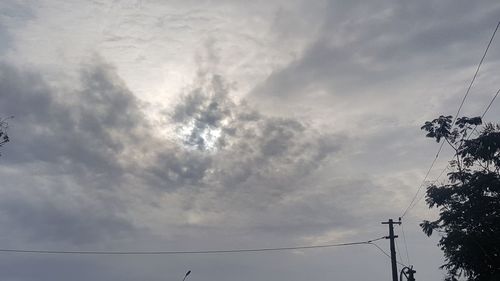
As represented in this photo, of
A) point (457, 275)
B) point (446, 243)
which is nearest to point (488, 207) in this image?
point (446, 243)

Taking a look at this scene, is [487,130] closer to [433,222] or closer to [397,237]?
[433,222]

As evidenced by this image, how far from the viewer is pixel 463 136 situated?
90.7 feet

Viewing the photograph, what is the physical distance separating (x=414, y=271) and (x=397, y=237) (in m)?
2.93

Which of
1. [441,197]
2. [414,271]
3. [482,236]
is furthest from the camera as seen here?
[414,271]

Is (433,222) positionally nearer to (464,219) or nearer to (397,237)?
(464,219)

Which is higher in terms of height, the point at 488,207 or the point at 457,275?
the point at 488,207

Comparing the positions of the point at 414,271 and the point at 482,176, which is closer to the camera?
the point at 482,176

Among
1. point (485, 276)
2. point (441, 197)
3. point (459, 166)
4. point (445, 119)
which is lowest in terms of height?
point (485, 276)

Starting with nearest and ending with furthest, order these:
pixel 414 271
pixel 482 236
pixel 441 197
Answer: pixel 482 236 → pixel 441 197 → pixel 414 271

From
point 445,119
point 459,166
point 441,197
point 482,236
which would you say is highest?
point 445,119

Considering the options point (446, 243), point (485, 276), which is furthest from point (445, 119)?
point (485, 276)

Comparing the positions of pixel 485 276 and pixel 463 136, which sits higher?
pixel 463 136

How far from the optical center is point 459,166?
27984mm

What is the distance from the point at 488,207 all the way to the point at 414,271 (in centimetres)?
1260
